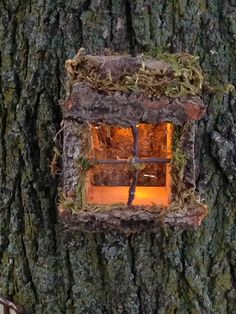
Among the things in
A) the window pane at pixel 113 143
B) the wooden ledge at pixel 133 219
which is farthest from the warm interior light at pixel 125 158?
the wooden ledge at pixel 133 219

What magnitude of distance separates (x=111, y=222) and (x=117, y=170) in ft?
0.80

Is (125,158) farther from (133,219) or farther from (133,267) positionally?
(133,267)

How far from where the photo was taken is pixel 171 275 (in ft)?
5.71

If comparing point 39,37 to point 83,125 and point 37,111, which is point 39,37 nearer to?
point 37,111

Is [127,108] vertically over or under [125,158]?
over

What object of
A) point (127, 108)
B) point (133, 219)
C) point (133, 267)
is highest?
point (127, 108)

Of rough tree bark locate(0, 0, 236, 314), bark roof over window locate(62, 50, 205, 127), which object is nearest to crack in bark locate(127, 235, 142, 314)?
rough tree bark locate(0, 0, 236, 314)

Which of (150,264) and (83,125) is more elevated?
(83,125)

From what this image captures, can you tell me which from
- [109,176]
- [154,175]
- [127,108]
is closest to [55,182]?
[109,176]

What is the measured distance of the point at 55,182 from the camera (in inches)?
68.5

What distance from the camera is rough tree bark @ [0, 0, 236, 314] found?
1649mm

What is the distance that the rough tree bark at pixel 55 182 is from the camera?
1.65 metres

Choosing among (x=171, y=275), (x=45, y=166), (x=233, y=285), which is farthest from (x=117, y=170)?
(x=233, y=285)

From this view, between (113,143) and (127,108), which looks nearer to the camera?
(127,108)
